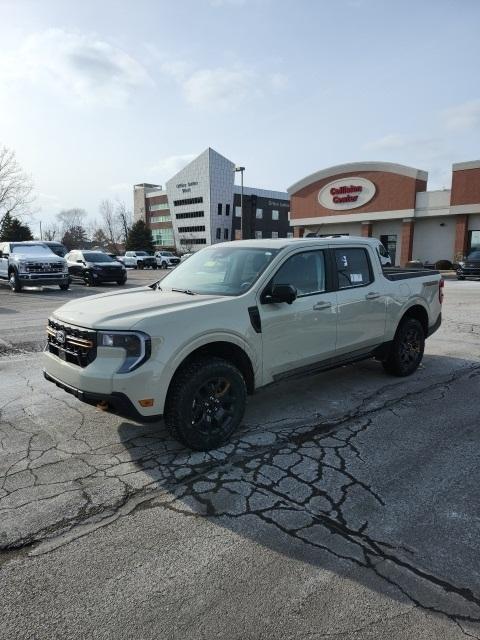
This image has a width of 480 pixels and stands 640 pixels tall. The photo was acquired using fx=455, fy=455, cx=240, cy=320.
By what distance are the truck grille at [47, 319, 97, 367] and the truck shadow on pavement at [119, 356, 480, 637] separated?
2.94ft

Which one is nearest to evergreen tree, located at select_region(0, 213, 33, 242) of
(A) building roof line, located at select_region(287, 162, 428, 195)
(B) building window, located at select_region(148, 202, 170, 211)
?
(A) building roof line, located at select_region(287, 162, 428, 195)

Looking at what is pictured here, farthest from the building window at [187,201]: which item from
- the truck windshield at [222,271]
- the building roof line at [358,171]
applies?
the truck windshield at [222,271]

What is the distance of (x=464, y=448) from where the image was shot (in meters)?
3.98

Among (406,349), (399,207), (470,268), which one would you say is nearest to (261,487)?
(406,349)

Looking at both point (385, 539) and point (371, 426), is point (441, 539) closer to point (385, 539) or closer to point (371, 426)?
point (385, 539)

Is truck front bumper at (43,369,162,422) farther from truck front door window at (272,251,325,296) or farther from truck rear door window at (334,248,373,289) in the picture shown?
truck rear door window at (334,248,373,289)

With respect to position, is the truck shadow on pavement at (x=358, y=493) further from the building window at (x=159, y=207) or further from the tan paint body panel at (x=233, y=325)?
the building window at (x=159, y=207)

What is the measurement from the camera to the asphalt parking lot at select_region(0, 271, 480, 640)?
2193mm

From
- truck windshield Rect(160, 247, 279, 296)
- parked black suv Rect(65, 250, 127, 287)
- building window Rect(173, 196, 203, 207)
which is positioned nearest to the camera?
truck windshield Rect(160, 247, 279, 296)

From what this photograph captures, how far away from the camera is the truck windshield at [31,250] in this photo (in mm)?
18408

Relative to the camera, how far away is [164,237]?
103 metres

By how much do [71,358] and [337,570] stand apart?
2.60 m

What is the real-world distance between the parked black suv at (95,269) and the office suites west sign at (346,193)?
19852 mm

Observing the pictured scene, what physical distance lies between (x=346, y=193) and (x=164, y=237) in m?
73.5
